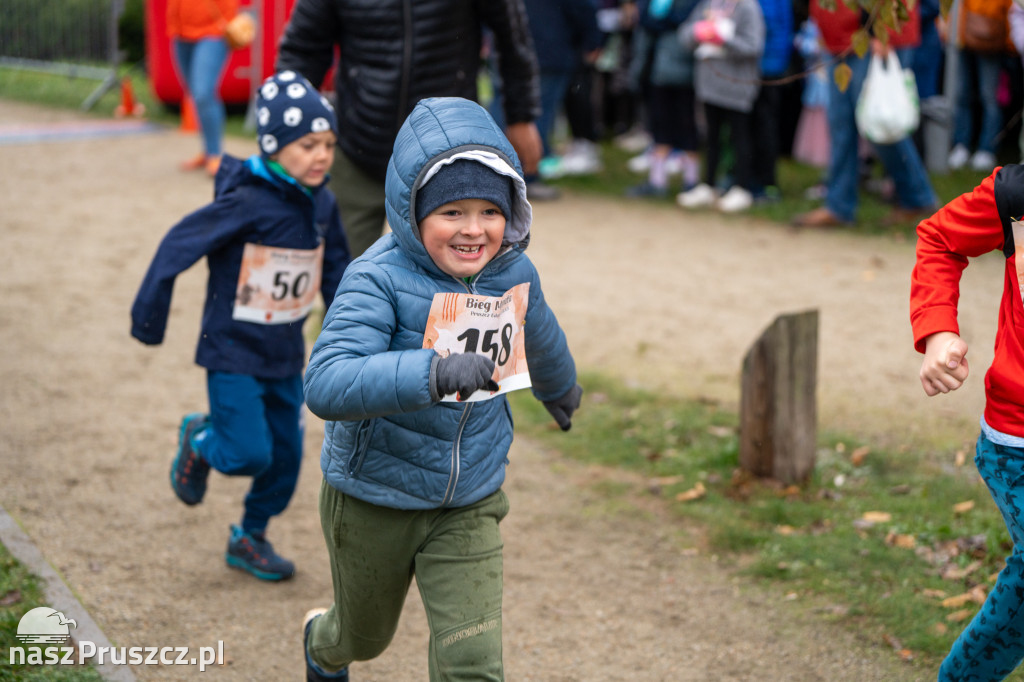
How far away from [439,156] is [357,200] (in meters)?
2.33

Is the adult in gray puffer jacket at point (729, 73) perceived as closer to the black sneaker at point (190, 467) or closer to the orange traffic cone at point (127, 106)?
the black sneaker at point (190, 467)

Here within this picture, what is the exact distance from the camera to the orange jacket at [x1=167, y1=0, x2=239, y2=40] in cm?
1059

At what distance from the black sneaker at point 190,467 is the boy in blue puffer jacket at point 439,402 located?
133 cm

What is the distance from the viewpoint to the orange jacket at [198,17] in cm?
1059

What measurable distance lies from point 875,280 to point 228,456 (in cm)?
563

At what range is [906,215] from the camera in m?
9.63

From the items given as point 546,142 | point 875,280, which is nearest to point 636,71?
point 546,142

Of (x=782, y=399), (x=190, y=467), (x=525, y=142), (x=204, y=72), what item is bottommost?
(x=204, y=72)

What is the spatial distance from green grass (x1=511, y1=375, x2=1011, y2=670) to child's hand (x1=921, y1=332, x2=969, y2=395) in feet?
4.84

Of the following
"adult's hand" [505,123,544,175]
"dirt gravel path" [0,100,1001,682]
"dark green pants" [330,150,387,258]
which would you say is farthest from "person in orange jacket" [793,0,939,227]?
"dark green pants" [330,150,387,258]

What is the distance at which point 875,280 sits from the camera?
834cm

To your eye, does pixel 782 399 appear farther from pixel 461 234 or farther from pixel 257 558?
pixel 461 234

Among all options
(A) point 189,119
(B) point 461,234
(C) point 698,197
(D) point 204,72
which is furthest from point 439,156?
(A) point 189,119

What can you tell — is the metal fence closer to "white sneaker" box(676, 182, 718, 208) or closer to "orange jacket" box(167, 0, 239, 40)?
"orange jacket" box(167, 0, 239, 40)
